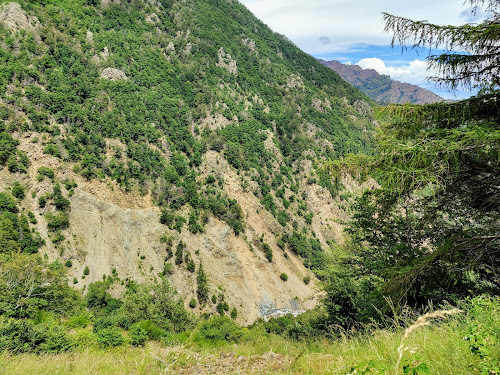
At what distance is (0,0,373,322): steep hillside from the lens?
115 feet

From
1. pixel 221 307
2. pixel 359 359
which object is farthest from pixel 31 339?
pixel 221 307

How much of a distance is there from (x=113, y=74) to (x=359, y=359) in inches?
2610

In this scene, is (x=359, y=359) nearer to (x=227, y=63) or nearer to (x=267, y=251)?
(x=267, y=251)

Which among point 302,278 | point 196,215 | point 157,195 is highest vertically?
point 157,195

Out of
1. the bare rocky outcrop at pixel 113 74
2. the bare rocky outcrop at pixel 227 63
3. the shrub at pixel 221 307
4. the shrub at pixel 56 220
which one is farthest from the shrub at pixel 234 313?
the bare rocky outcrop at pixel 227 63

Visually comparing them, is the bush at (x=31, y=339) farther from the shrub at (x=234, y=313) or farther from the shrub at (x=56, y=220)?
the shrub at (x=234, y=313)

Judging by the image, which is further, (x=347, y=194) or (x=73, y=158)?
(x=73, y=158)

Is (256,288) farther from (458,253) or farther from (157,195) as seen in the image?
(458,253)

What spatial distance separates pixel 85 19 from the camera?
6194 cm

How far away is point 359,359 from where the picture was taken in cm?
256

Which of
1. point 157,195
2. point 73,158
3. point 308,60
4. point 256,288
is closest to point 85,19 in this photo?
point 73,158

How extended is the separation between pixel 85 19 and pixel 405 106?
261 ft

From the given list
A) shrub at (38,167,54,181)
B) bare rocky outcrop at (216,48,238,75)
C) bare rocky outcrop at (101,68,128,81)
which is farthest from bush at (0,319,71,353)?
bare rocky outcrop at (216,48,238,75)

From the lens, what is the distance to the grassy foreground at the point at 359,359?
179cm
